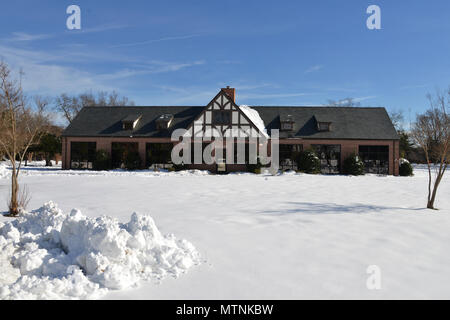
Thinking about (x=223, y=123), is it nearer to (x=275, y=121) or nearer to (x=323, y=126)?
(x=275, y=121)

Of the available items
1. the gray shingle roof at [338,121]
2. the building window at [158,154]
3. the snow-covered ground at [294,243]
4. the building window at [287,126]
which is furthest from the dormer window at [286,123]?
the snow-covered ground at [294,243]

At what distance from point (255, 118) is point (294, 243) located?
74.0ft

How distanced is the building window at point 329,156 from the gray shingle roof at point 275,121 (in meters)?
0.88

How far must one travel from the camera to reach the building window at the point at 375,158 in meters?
25.6

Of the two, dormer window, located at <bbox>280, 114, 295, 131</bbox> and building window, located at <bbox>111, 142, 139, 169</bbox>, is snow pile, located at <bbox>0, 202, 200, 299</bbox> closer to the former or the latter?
building window, located at <bbox>111, 142, 139, 169</bbox>

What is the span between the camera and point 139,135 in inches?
1042

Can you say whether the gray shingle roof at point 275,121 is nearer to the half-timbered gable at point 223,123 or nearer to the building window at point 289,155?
the building window at point 289,155

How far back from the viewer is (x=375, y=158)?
25750mm

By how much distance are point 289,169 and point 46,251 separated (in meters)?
22.6

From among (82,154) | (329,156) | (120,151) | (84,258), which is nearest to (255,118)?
(329,156)

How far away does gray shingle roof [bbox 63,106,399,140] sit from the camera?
26.3m

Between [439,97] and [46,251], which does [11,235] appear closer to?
[46,251]

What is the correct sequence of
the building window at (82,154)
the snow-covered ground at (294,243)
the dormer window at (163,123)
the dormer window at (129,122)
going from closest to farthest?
1. the snow-covered ground at (294,243)
2. the dormer window at (163,123)
3. the building window at (82,154)
4. the dormer window at (129,122)
